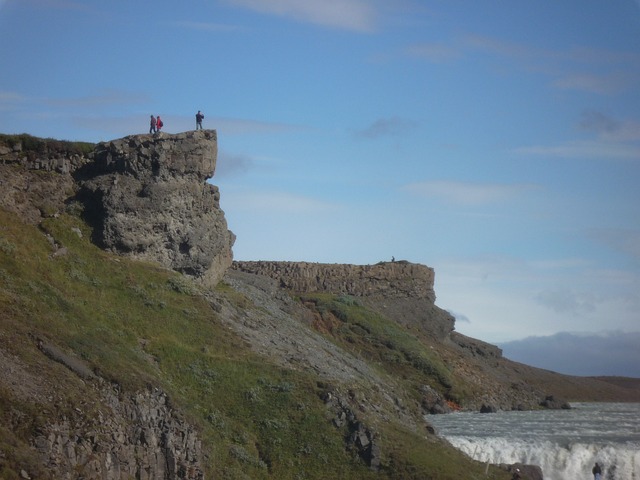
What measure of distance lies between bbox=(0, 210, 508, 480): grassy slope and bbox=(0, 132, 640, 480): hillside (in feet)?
0.25

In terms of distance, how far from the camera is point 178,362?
129 feet

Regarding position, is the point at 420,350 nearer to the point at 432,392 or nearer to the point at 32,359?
the point at 432,392

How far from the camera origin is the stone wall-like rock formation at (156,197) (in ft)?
158

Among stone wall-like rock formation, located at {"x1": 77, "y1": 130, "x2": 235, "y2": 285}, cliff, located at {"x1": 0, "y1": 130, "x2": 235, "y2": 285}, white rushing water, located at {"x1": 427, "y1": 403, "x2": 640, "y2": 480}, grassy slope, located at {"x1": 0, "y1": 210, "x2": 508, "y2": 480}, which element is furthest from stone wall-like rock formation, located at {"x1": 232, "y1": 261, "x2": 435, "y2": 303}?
grassy slope, located at {"x1": 0, "y1": 210, "x2": 508, "y2": 480}

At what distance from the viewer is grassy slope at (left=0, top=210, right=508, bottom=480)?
33.2m

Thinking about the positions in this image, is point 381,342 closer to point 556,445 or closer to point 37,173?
point 556,445

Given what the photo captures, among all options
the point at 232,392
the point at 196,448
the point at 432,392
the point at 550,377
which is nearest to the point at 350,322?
the point at 432,392

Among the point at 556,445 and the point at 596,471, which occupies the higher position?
the point at 556,445

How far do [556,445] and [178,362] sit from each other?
15672 mm

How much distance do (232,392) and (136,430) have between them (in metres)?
8.13

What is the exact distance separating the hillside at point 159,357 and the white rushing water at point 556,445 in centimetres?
239

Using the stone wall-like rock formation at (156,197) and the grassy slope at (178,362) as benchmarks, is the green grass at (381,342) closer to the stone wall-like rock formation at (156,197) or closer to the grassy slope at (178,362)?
the stone wall-like rock formation at (156,197)

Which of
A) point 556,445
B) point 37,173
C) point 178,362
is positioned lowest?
point 556,445

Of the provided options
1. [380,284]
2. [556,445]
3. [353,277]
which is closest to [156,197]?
Result: [556,445]
